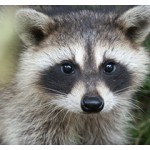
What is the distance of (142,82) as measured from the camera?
2.89 meters

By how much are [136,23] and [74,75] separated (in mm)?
467

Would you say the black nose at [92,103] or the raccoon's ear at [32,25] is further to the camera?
the raccoon's ear at [32,25]

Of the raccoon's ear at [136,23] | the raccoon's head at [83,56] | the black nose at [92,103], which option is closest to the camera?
the black nose at [92,103]

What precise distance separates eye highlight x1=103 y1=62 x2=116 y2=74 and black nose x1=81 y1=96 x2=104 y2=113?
9.1 inches

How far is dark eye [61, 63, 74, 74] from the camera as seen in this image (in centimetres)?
260

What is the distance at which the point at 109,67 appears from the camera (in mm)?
2625

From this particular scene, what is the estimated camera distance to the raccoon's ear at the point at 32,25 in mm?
2605

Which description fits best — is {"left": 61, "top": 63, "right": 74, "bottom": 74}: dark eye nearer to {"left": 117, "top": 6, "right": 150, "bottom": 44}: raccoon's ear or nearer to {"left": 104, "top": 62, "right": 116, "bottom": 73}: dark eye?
{"left": 104, "top": 62, "right": 116, "bottom": 73}: dark eye

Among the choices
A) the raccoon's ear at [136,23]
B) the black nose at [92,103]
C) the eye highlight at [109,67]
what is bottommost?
the black nose at [92,103]

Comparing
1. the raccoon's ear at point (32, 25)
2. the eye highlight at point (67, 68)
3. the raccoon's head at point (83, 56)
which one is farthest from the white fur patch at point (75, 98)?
the raccoon's ear at point (32, 25)

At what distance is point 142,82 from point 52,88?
1.82 feet

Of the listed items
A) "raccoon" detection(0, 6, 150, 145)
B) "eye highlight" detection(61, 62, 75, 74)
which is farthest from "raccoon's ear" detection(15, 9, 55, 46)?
"eye highlight" detection(61, 62, 75, 74)

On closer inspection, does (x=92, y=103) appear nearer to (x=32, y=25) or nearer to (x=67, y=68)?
(x=67, y=68)

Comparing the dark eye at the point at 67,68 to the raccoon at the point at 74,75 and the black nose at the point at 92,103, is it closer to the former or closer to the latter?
the raccoon at the point at 74,75
